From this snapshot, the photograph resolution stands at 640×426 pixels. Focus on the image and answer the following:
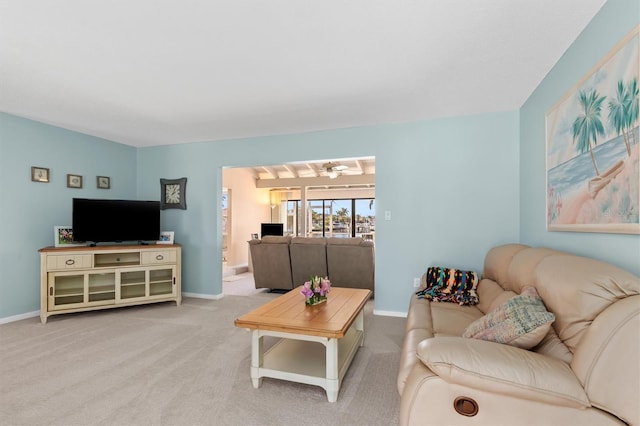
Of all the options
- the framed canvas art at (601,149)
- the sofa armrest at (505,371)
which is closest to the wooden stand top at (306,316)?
the sofa armrest at (505,371)

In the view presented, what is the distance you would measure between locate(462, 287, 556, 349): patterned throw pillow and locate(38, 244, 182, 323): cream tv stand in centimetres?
383

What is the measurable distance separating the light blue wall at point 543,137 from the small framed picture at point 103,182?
5390mm

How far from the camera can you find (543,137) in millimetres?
2568

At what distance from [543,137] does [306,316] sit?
2452mm

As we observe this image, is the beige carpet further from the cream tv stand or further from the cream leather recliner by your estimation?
the cream leather recliner

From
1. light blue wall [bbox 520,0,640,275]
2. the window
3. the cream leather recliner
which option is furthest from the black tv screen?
the window

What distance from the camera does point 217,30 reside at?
1.93 meters

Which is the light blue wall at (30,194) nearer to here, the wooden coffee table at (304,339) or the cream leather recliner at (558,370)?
the wooden coffee table at (304,339)

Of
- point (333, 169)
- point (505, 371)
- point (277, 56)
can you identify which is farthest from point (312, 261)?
point (505, 371)

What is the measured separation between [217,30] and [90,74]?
4.46ft

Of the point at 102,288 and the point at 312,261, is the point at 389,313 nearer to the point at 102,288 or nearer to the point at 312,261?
the point at 312,261

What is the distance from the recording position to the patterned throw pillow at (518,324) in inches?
53.1

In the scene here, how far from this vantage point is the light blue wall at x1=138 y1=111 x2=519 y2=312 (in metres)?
3.36

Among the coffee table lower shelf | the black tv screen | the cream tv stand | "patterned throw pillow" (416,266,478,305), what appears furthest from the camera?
the black tv screen
